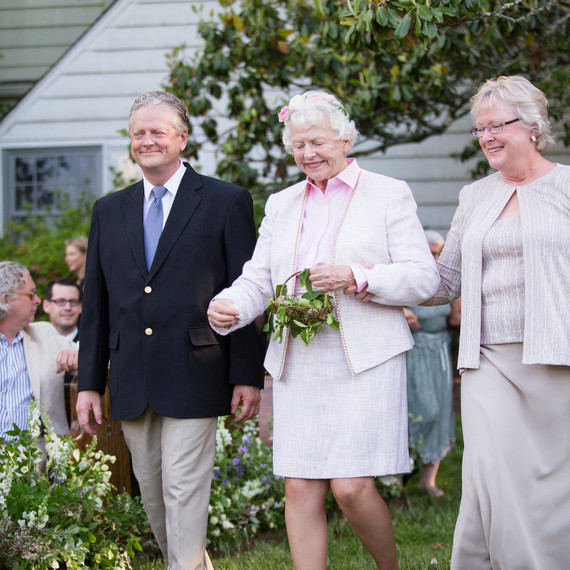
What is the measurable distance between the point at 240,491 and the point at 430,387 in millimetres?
2105

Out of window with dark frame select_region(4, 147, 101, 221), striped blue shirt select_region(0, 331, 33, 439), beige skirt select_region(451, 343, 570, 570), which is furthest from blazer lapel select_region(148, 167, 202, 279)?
window with dark frame select_region(4, 147, 101, 221)

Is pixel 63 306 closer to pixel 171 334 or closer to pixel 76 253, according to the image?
pixel 76 253

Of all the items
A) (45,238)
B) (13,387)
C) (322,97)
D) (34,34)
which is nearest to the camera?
(322,97)

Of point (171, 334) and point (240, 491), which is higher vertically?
point (171, 334)

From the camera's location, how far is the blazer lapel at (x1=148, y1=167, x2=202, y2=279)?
4133 mm

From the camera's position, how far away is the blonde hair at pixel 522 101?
12.2ft

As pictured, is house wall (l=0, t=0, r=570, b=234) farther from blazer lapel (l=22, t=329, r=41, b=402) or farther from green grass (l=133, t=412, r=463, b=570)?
blazer lapel (l=22, t=329, r=41, b=402)

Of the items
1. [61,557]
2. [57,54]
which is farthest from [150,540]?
[57,54]

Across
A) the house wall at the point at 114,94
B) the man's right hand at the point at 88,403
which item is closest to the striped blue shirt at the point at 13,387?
the man's right hand at the point at 88,403

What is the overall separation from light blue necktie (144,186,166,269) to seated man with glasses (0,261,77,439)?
1.21m

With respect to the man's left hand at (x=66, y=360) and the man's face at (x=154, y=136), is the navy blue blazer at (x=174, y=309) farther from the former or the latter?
the man's left hand at (x=66, y=360)

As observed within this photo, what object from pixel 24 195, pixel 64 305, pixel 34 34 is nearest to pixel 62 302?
pixel 64 305

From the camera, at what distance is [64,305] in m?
6.71

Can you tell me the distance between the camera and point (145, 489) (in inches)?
170
